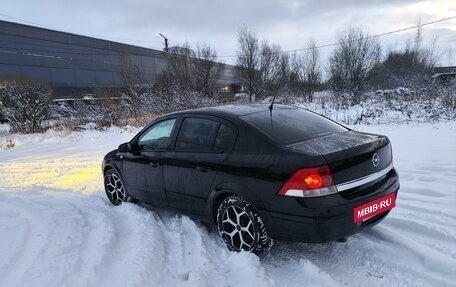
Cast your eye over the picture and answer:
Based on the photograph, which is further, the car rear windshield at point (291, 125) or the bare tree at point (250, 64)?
the bare tree at point (250, 64)

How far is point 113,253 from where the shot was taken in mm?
3992

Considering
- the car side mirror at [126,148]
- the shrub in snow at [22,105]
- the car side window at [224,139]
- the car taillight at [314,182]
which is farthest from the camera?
the shrub in snow at [22,105]

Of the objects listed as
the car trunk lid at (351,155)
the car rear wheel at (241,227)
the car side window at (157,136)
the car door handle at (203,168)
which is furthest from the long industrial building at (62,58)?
the car trunk lid at (351,155)

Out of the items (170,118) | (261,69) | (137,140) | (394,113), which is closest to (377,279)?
(170,118)

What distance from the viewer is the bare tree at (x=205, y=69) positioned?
98.1 feet

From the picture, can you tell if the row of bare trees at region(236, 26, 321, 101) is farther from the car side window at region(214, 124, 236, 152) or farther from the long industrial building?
the car side window at region(214, 124, 236, 152)

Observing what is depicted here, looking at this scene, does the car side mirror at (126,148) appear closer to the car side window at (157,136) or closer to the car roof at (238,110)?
the car side window at (157,136)

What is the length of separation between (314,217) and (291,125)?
3.95 ft

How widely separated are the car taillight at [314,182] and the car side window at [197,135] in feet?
3.99

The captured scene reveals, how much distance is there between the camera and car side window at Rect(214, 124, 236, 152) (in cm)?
394

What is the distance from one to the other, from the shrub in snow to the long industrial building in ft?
52.8

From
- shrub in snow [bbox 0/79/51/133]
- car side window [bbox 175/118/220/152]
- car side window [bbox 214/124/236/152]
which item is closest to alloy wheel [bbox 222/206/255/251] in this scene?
car side window [bbox 214/124/236/152]

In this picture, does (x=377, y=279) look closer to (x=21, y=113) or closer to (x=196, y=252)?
(x=196, y=252)

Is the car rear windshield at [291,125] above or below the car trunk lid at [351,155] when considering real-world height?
above
